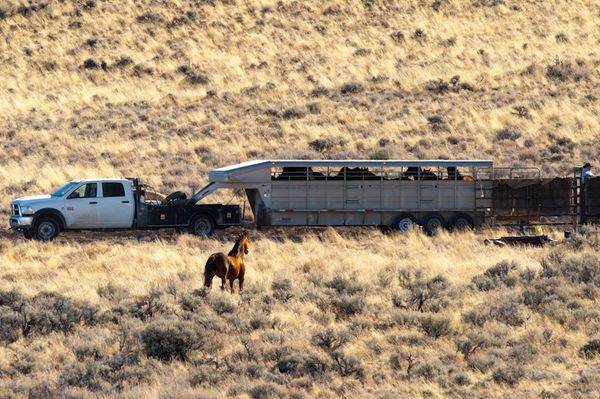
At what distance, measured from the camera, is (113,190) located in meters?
26.9

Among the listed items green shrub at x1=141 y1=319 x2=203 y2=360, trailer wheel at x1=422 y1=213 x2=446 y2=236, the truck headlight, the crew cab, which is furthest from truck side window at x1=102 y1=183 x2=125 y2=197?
green shrub at x1=141 y1=319 x2=203 y2=360

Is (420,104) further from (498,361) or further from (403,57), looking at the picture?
(498,361)

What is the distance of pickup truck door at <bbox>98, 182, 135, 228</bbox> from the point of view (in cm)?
2675

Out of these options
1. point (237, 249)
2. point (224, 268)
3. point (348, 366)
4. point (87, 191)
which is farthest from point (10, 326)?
point (87, 191)

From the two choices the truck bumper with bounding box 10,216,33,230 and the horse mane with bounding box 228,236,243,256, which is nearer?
the horse mane with bounding box 228,236,243,256

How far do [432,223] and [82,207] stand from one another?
879 centimetres

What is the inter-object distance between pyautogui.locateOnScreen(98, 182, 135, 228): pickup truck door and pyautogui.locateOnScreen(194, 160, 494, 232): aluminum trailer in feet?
6.16

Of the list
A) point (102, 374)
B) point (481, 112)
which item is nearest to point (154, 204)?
point (102, 374)

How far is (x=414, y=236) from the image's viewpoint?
25.9 metres

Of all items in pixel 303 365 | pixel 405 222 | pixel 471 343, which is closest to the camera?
pixel 303 365

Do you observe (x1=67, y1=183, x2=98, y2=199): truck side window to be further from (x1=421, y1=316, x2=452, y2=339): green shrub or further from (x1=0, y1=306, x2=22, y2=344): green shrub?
(x1=421, y1=316, x2=452, y2=339): green shrub

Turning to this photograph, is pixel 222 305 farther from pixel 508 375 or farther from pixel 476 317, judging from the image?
pixel 508 375

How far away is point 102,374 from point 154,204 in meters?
13.9

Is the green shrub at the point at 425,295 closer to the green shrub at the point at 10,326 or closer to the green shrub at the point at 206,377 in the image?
the green shrub at the point at 206,377
